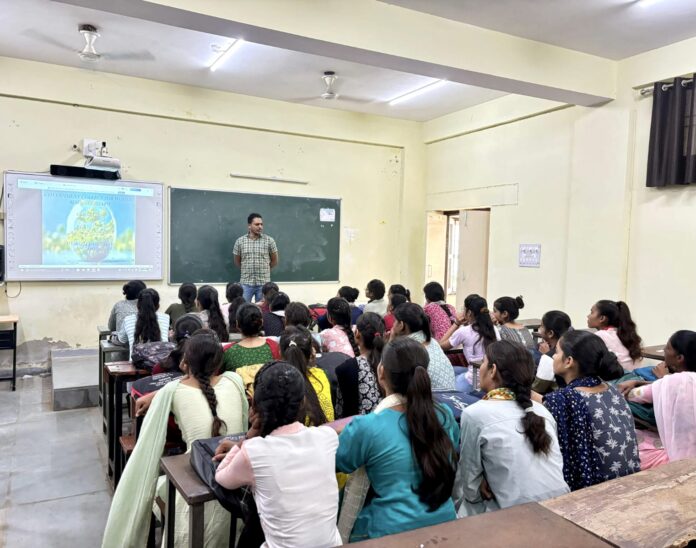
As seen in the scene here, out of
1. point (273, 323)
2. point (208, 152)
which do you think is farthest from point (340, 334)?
point (208, 152)

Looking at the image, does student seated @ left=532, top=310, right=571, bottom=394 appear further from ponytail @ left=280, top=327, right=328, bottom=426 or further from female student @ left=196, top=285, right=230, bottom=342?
female student @ left=196, top=285, right=230, bottom=342

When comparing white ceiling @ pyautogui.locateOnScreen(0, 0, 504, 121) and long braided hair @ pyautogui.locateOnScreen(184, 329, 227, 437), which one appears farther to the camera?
white ceiling @ pyautogui.locateOnScreen(0, 0, 504, 121)

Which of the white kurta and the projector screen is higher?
the projector screen

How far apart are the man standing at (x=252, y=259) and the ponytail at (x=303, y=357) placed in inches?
141

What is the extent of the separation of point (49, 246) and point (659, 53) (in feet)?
19.5

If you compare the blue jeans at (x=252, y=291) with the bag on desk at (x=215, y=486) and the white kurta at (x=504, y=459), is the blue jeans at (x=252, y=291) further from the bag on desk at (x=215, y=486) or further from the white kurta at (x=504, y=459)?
the white kurta at (x=504, y=459)

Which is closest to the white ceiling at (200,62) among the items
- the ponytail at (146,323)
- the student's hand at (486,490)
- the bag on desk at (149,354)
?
the ponytail at (146,323)

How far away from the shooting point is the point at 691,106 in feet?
13.9

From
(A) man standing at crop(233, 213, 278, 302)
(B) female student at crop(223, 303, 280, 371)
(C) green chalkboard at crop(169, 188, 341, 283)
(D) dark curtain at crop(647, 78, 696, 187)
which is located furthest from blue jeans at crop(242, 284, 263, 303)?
(D) dark curtain at crop(647, 78, 696, 187)

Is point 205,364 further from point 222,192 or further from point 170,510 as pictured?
point 222,192

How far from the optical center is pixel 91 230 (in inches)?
214

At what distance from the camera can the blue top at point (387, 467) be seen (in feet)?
4.63

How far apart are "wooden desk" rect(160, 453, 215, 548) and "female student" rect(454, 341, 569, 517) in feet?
2.48

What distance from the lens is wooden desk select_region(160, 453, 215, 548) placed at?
141 cm
